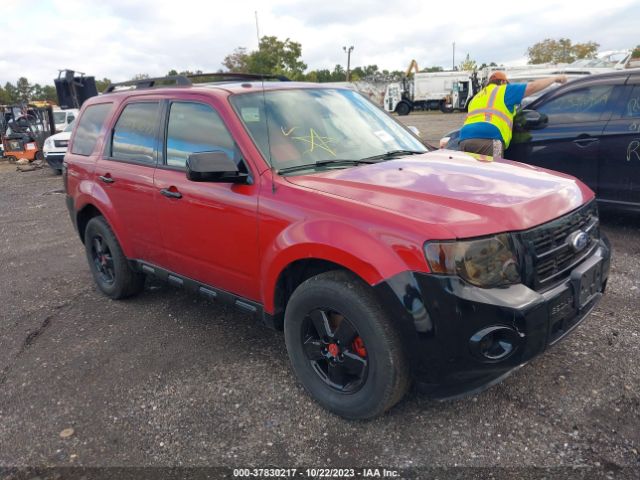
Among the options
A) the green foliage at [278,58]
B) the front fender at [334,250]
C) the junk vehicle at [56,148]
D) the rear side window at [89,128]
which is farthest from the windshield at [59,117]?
the green foliage at [278,58]

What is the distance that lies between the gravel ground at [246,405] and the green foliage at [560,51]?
69172mm

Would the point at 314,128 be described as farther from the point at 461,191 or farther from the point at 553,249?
the point at 553,249

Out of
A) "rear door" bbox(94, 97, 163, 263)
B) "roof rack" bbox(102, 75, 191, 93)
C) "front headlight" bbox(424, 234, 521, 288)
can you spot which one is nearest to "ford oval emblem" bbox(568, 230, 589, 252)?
"front headlight" bbox(424, 234, 521, 288)

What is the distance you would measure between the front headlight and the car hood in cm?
5

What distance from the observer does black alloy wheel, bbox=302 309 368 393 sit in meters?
2.56

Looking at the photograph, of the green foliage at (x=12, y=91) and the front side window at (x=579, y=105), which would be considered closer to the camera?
the front side window at (x=579, y=105)

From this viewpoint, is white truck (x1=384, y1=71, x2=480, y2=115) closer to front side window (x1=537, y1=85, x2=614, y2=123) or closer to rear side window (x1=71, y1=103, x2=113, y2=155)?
front side window (x1=537, y1=85, x2=614, y2=123)

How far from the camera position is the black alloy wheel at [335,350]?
2561 mm

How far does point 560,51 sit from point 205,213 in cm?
7252

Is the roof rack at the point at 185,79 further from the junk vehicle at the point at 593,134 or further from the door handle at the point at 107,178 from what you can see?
the junk vehicle at the point at 593,134

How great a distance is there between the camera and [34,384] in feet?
10.8

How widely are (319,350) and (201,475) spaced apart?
2.75ft

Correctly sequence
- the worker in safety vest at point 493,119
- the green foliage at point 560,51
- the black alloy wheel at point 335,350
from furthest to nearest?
the green foliage at point 560,51
the worker in safety vest at point 493,119
the black alloy wheel at point 335,350

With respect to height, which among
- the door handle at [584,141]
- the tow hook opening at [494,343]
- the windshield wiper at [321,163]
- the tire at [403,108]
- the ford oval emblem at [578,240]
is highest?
the tire at [403,108]
